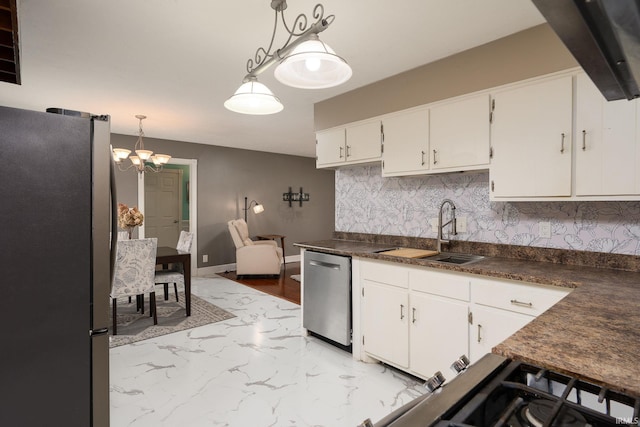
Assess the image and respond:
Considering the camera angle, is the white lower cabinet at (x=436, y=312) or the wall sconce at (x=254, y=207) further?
the wall sconce at (x=254, y=207)

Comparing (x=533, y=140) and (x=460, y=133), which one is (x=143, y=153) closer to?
(x=460, y=133)

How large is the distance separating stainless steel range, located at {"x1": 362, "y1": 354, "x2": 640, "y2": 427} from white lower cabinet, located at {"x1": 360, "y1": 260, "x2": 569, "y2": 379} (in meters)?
1.16

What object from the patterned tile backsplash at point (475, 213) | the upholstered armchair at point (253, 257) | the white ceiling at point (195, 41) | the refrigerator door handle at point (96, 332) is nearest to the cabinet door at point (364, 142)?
the patterned tile backsplash at point (475, 213)

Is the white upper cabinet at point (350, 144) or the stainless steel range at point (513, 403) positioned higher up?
the white upper cabinet at point (350, 144)

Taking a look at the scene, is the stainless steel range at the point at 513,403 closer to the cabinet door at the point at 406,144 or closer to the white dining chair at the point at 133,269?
the cabinet door at the point at 406,144

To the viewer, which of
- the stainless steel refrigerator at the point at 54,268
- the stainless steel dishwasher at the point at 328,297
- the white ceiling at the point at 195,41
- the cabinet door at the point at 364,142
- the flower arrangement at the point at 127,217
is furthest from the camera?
the flower arrangement at the point at 127,217

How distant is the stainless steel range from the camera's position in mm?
618

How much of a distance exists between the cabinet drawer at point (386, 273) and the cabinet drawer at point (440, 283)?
60 mm

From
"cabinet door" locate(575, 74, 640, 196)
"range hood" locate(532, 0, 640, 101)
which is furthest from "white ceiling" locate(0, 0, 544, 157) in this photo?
"range hood" locate(532, 0, 640, 101)

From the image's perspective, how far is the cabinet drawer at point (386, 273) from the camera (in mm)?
2441

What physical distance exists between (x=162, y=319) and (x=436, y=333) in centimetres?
297

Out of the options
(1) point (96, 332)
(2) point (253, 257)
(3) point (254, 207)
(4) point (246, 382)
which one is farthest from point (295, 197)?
(1) point (96, 332)

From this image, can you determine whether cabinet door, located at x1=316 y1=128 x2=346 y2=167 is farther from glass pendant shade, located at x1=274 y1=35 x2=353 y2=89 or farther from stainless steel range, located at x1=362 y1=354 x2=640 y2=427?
stainless steel range, located at x1=362 y1=354 x2=640 y2=427

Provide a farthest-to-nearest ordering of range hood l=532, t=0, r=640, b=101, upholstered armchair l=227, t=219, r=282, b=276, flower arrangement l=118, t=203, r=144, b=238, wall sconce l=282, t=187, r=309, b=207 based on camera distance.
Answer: wall sconce l=282, t=187, r=309, b=207
upholstered armchair l=227, t=219, r=282, b=276
flower arrangement l=118, t=203, r=144, b=238
range hood l=532, t=0, r=640, b=101
